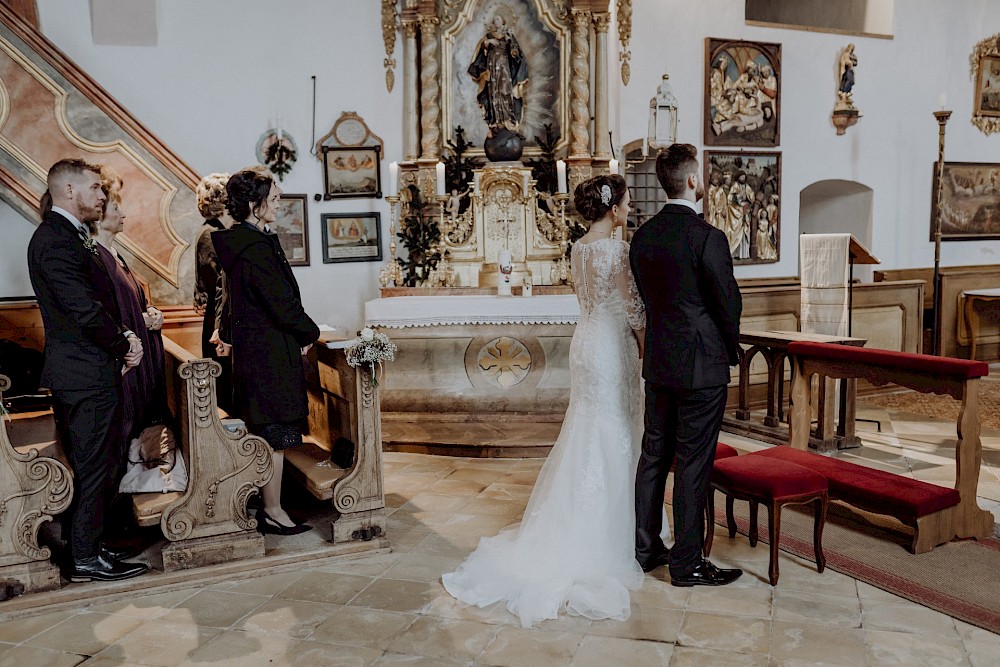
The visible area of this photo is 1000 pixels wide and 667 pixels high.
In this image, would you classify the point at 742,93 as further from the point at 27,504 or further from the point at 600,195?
the point at 27,504

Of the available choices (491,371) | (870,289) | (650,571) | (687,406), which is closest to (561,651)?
(650,571)

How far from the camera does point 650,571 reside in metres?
3.82

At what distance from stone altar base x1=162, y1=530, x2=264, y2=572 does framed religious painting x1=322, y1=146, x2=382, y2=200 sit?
16.3ft

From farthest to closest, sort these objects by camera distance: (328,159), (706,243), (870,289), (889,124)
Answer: (889,124) < (328,159) < (870,289) < (706,243)

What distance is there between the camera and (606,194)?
12.3 ft

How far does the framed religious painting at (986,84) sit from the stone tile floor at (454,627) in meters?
9.25

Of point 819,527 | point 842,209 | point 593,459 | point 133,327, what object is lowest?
point 819,527

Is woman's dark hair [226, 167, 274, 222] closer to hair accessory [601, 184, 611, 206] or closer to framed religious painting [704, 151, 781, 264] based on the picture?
hair accessory [601, 184, 611, 206]

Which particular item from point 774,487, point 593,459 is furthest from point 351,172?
point 774,487

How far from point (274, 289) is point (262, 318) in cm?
16

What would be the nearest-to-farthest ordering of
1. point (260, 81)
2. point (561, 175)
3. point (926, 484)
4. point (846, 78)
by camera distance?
point (926, 484), point (561, 175), point (260, 81), point (846, 78)

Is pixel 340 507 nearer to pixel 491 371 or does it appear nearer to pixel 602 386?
pixel 602 386

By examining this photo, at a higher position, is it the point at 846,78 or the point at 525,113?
the point at 846,78

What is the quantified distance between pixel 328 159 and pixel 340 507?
4.94m
